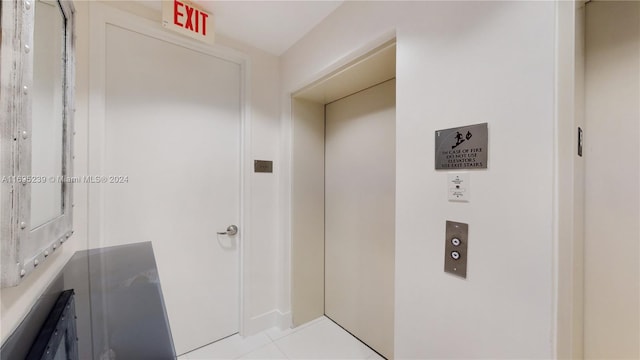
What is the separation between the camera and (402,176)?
45.6 inches

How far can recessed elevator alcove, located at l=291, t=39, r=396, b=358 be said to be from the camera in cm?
175

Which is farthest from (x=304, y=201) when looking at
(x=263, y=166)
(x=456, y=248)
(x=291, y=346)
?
(x=456, y=248)

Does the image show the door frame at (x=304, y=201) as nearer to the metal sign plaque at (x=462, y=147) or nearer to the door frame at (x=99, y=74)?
the door frame at (x=99, y=74)

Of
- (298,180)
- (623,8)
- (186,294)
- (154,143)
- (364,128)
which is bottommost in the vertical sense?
(186,294)

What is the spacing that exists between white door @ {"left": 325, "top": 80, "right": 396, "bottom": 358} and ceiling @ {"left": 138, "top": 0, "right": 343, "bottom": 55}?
1.99 feet

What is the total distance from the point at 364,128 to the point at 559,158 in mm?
1253

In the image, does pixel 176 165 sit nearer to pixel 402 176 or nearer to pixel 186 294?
pixel 186 294

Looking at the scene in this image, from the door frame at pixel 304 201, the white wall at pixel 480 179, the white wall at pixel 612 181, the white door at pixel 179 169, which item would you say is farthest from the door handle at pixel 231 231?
the white wall at pixel 612 181

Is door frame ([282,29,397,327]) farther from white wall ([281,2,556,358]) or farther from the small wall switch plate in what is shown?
the small wall switch plate

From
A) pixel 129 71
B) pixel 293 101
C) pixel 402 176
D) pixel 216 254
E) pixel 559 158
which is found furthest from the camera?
pixel 293 101

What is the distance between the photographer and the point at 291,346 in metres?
1.86

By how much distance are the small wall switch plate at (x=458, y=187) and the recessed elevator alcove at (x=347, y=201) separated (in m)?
0.73

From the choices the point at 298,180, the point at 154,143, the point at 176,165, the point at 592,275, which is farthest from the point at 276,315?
the point at 592,275

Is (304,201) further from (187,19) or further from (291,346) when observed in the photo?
(187,19)
